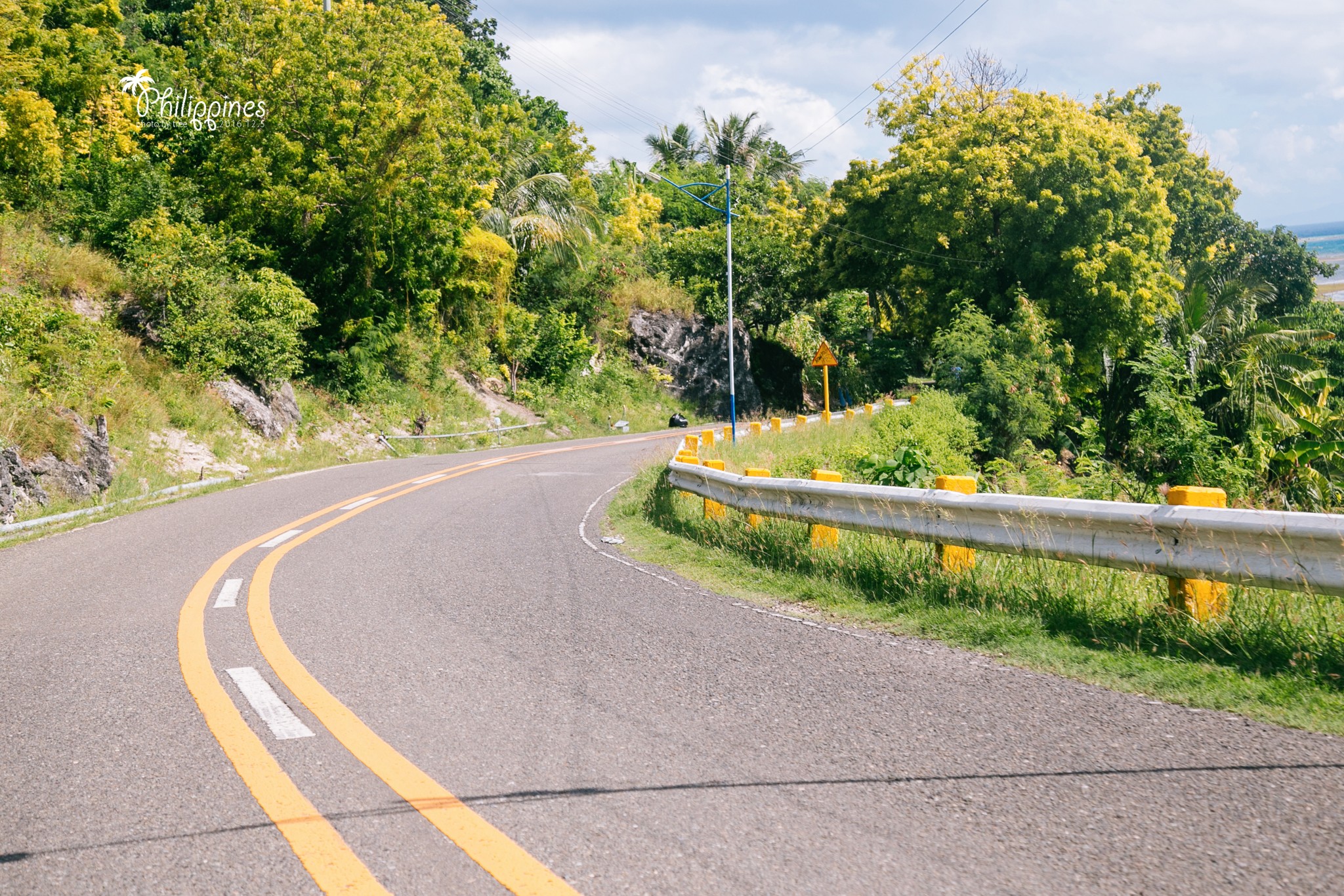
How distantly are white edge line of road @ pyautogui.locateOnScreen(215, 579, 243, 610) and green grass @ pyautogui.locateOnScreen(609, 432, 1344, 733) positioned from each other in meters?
3.59

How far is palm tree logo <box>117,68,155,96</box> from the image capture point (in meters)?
29.2

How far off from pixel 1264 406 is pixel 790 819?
29087mm

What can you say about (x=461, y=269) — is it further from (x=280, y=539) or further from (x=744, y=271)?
(x=280, y=539)

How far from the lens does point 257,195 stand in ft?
85.8

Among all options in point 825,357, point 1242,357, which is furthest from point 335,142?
point 1242,357

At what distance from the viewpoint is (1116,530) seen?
229 inches

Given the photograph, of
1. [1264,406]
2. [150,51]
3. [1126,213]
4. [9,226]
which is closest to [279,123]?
[9,226]

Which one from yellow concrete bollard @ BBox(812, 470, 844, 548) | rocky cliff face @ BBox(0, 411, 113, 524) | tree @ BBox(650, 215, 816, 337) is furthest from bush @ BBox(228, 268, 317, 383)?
tree @ BBox(650, 215, 816, 337)

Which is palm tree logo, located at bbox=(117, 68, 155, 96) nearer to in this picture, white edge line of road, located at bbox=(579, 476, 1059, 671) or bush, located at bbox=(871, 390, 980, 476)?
bush, located at bbox=(871, 390, 980, 476)

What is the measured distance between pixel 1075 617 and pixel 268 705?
4492 mm

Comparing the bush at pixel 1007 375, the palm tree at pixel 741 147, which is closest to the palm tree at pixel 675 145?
the palm tree at pixel 741 147

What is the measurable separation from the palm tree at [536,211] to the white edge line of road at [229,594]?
31.7 m

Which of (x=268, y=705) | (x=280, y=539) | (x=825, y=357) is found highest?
(x=825, y=357)

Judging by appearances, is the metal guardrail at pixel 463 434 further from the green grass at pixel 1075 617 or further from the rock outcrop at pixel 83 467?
the green grass at pixel 1075 617
